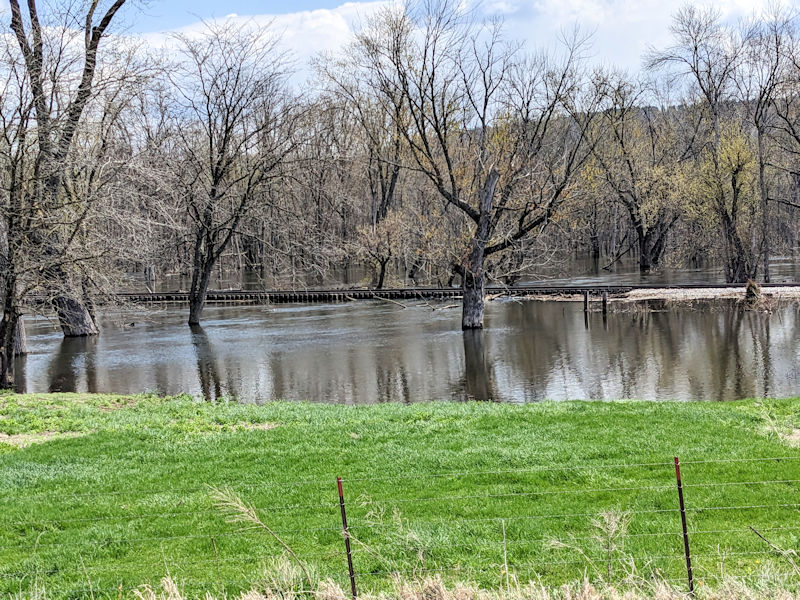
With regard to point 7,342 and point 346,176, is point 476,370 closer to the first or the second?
point 7,342

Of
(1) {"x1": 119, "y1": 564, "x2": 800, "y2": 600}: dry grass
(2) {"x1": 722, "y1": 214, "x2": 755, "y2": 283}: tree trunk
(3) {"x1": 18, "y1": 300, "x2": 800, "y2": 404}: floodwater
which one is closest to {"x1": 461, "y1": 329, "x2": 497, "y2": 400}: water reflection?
(3) {"x1": 18, "y1": 300, "x2": 800, "y2": 404}: floodwater

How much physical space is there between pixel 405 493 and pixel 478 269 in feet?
69.6

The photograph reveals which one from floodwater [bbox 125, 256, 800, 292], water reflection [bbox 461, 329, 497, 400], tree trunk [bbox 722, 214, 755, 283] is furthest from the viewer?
floodwater [bbox 125, 256, 800, 292]

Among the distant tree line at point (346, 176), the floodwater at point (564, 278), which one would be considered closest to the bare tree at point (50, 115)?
the distant tree line at point (346, 176)

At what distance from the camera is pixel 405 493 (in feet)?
26.7

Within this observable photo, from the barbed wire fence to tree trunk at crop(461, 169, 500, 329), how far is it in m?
20.2

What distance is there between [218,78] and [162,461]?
25.3 metres

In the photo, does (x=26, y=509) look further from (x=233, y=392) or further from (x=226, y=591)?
(x=233, y=392)

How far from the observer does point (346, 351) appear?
2542 centimetres

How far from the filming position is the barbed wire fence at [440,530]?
5859mm

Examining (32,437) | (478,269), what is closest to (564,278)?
(478,269)

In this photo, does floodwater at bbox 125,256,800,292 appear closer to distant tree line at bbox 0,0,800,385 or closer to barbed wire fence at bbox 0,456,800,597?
distant tree line at bbox 0,0,800,385

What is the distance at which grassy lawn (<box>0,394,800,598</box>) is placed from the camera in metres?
6.14

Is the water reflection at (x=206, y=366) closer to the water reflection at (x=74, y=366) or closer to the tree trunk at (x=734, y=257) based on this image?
the water reflection at (x=74, y=366)
